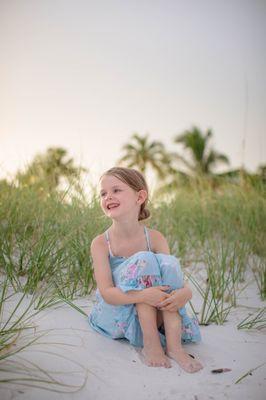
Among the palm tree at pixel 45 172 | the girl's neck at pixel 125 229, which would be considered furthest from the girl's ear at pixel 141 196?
the palm tree at pixel 45 172

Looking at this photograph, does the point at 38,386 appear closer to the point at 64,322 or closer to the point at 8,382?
the point at 8,382

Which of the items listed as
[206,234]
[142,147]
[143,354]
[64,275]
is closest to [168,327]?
[143,354]

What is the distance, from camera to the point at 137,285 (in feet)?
5.68

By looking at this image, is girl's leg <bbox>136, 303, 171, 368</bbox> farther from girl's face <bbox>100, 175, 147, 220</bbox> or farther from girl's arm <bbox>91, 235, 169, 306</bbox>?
girl's face <bbox>100, 175, 147, 220</bbox>

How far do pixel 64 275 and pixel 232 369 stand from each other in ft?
3.81

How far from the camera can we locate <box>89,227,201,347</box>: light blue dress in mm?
1742

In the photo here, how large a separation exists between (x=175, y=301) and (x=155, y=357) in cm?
25

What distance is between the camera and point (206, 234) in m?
3.48

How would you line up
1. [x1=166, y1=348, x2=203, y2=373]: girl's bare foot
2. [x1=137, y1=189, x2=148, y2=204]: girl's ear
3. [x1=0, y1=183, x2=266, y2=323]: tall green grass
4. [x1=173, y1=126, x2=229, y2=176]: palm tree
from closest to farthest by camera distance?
[x1=166, y1=348, x2=203, y2=373]: girl's bare foot < [x1=137, y1=189, x2=148, y2=204]: girl's ear < [x1=0, y1=183, x2=266, y2=323]: tall green grass < [x1=173, y1=126, x2=229, y2=176]: palm tree

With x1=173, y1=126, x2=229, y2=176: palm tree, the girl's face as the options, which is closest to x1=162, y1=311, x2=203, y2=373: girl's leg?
the girl's face

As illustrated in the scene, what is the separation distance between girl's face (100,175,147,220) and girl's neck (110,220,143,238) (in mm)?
50

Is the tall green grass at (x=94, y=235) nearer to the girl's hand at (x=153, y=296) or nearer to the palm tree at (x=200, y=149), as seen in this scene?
the girl's hand at (x=153, y=296)

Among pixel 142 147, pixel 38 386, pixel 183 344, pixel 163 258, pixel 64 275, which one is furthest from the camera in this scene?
pixel 142 147

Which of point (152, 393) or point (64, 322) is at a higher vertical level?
point (64, 322)
